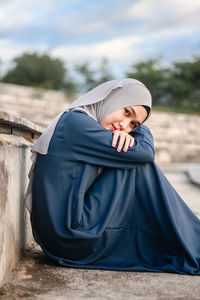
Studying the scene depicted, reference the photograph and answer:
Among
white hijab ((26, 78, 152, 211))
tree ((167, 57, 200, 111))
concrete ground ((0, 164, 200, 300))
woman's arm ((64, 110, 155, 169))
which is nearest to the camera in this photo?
concrete ground ((0, 164, 200, 300))

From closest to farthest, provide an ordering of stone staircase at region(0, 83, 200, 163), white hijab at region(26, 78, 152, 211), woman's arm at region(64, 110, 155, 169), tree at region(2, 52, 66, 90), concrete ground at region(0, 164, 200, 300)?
concrete ground at region(0, 164, 200, 300) < woman's arm at region(64, 110, 155, 169) < white hijab at region(26, 78, 152, 211) < stone staircase at region(0, 83, 200, 163) < tree at region(2, 52, 66, 90)

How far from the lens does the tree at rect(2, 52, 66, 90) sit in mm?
32263

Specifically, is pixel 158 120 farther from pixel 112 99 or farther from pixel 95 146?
Result: pixel 95 146

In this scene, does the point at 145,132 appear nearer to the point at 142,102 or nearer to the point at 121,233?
the point at 142,102

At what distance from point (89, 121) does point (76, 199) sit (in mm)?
414

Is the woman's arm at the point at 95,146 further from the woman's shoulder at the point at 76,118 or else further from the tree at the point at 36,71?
the tree at the point at 36,71

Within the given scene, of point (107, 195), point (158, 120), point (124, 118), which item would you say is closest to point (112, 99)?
point (124, 118)

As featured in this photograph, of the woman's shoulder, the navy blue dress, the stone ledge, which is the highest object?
the woman's shoulder

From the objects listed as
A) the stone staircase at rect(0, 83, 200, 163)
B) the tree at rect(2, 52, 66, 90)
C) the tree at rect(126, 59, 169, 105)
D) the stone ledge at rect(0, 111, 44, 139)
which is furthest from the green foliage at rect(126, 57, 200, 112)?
the stone ledge at rect(0, 111, 44, 139)

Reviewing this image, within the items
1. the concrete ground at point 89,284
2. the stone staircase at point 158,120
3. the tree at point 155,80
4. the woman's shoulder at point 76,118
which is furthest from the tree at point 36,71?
the concrete ground at point 89,284

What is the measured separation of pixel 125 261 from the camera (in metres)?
2.69

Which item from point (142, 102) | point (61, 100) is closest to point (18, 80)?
point (61, 100)

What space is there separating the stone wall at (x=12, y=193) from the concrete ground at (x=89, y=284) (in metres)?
0.10

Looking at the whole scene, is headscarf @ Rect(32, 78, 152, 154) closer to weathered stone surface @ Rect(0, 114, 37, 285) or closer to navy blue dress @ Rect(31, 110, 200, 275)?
navy blue dress @ Rect(31, 110, 200, 275)
